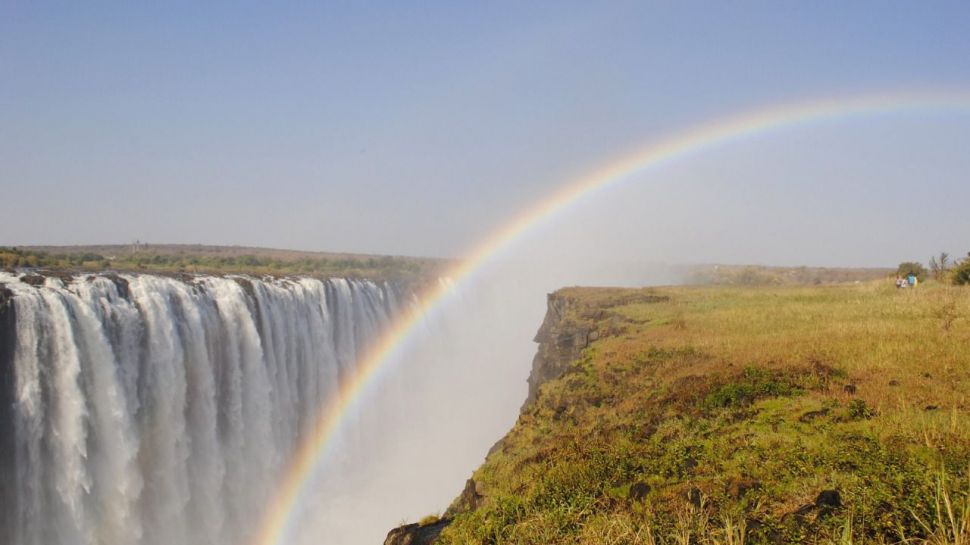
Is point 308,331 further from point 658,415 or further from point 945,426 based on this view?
point 945,426

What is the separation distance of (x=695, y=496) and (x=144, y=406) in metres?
23.5

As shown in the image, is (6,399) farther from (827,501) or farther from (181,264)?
(181,264)

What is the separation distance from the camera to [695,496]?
7227 mm

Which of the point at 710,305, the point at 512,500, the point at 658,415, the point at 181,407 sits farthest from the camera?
the point at 710,305

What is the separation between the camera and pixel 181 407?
24875mm

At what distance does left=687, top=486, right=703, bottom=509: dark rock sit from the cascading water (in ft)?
67.7

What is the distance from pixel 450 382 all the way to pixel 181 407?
117 feet

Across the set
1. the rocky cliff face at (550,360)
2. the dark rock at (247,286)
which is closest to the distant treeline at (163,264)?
the dark rock at (247,286)

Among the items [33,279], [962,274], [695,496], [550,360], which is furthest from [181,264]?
[962,274]

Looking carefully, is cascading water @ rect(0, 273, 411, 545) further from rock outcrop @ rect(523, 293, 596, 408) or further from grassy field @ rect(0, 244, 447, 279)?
rock outcrop @ rect(523, 293, 596, 408)

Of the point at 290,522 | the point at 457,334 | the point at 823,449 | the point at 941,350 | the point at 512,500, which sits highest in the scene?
the point at 941,350

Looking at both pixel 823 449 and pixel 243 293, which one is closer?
pixel 823 449

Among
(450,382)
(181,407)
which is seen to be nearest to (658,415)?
(181,407)

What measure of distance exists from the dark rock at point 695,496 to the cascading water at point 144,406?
2063 cm
